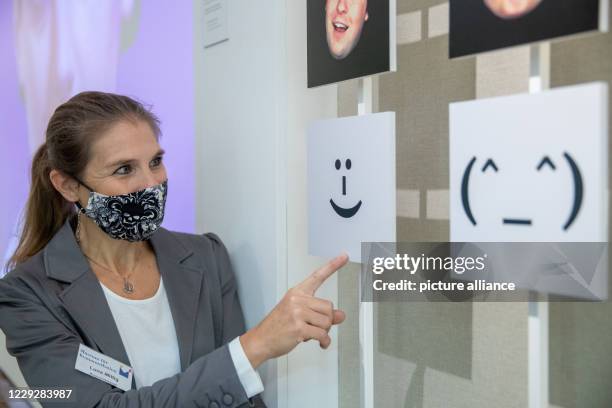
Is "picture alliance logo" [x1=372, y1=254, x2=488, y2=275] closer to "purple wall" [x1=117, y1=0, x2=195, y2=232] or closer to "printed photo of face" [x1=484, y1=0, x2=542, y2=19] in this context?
"printed photo of face" [x1=484, y1=0, x2=542, y2=19]

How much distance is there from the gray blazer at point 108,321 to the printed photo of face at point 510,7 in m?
0.90

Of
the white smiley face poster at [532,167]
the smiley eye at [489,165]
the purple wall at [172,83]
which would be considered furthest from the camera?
the purple wall at [172,83]

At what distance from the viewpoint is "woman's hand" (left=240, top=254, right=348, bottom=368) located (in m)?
1.24

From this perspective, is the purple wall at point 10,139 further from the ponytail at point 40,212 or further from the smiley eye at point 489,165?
the smiley eye at point 489,165

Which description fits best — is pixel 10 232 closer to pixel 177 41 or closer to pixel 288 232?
pixel 177 41

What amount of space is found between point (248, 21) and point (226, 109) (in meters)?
0.26

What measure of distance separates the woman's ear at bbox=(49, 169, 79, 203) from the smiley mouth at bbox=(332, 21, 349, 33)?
0.79 meters

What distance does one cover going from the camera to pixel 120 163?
1.49 meters

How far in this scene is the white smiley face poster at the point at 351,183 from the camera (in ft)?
3.90

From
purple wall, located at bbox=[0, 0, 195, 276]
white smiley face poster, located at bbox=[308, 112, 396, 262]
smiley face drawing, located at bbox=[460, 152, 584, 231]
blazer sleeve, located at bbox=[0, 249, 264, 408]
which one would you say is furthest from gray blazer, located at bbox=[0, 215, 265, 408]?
smiley face drawing, located at bbox=[460, 152, 584, 231]

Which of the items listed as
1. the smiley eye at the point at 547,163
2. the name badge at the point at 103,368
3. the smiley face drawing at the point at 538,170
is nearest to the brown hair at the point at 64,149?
the name badge at the point at 103,368

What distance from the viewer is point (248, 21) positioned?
1599 millimetres

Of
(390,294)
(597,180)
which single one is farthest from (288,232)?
(597,180)

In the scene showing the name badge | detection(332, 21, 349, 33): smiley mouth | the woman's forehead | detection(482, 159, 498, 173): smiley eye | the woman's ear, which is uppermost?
detection(332, 21, 349, 33): smiley mouth
